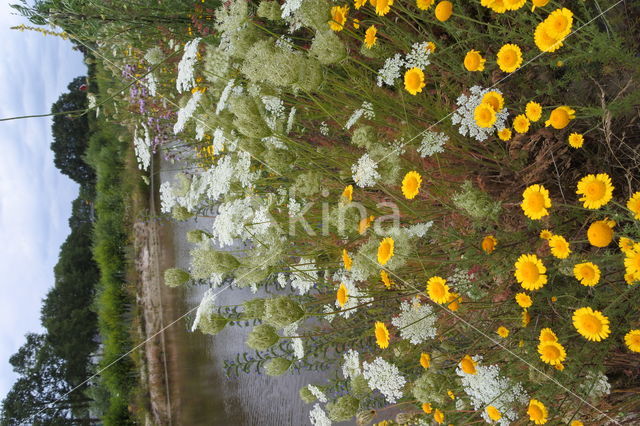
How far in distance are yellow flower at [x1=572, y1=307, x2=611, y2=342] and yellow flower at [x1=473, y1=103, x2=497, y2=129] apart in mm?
606

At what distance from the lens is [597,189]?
3.80ft

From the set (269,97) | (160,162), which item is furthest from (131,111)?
(269,97)

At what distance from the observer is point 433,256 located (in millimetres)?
1791

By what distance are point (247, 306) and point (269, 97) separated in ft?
2.97

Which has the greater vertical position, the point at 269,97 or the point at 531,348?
the point at 269,97

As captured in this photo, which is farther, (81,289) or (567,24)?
(81,289)

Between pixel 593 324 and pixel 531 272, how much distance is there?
204 millimetres

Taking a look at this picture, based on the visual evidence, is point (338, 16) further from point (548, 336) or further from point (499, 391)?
point (499, 391)

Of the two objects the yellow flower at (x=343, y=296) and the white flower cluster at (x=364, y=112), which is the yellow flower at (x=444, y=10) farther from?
the yellow flower at (x=343, y=296)

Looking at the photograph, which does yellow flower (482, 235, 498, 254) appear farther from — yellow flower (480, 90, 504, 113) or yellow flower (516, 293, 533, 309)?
yellow flower (480, 90, 504, 113)

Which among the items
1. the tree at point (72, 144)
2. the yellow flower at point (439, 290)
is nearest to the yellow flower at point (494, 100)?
the yellow flower at point (439, 290)

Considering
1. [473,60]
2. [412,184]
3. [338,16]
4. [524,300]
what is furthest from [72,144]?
[524,300]

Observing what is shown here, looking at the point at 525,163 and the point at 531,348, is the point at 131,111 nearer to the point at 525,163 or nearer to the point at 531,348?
the point at 525,163

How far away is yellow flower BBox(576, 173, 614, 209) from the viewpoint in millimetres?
1151
